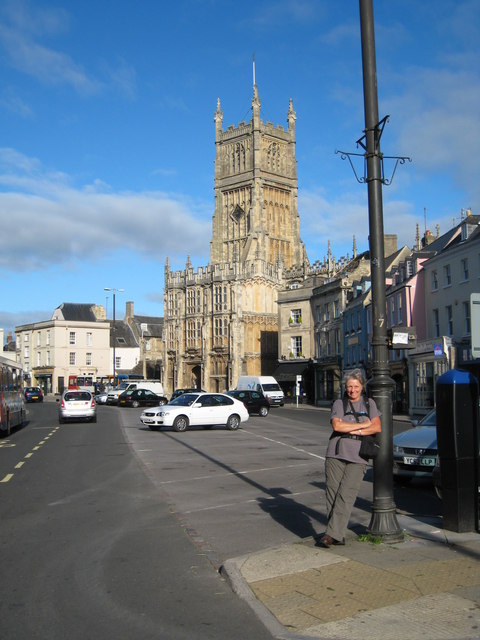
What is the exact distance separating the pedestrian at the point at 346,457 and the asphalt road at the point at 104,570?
1396mm

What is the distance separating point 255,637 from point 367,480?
876cm

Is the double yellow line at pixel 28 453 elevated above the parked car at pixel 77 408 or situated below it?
below

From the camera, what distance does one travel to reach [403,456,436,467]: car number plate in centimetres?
1193

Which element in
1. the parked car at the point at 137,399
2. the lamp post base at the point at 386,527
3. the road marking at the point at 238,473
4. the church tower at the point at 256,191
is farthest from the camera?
the church tower at the point at 256,191

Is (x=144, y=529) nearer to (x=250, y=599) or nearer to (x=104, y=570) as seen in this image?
(x=104, y=570)

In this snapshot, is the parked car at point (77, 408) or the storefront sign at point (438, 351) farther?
the storefront sign at point (438, 351)

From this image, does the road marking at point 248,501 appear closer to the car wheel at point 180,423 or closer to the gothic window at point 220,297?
the car wheel at point 180,423

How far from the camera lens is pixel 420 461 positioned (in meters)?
12.0

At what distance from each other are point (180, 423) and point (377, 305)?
20.0 m

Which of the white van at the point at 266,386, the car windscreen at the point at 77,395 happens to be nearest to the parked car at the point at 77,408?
the car windscreen at the point at 77,395

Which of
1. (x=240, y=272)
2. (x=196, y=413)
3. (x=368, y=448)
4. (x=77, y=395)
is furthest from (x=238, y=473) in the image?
(x=240, y=272)

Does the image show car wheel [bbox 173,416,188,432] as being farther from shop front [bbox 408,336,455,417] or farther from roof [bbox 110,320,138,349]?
roof [bbox 110,320,138,349]

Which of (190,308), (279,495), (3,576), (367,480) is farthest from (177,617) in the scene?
(190,308)

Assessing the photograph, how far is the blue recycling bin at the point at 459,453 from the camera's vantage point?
26.0 ft
